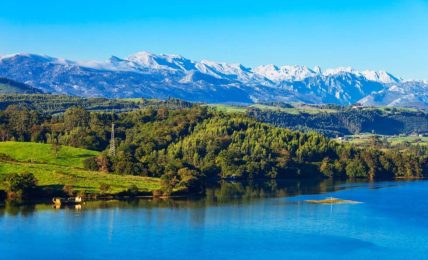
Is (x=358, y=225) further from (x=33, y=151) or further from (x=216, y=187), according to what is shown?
(x=33, y=151)

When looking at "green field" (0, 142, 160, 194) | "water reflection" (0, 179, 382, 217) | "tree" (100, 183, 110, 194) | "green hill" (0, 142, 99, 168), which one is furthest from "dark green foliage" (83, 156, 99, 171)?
"water reflection" (0, 179, 382, 217)

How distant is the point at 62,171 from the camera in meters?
126

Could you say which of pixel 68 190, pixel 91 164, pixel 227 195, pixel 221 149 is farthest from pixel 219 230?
pixel 221 149

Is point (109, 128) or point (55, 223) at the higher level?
point (109, 128)

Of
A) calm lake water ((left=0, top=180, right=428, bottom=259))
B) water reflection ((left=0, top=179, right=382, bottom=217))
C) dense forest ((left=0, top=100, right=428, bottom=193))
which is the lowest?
calm lake water ((left=0, top=180, right=428, bottom=259))

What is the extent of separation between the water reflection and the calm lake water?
0.29 meters

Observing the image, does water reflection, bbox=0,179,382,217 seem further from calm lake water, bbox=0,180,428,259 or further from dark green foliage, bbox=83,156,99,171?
dark green foliage, bbox=83,156,99,171

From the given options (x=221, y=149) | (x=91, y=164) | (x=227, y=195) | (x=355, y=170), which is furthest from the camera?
(x=355, y=170)

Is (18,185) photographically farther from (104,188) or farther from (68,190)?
(104,188)

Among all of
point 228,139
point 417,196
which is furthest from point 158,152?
point 417,196

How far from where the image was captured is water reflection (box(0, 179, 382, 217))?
340ft

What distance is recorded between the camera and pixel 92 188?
117500 mm

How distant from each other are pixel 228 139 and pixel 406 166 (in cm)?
5104

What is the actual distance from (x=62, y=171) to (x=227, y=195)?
101 feet
